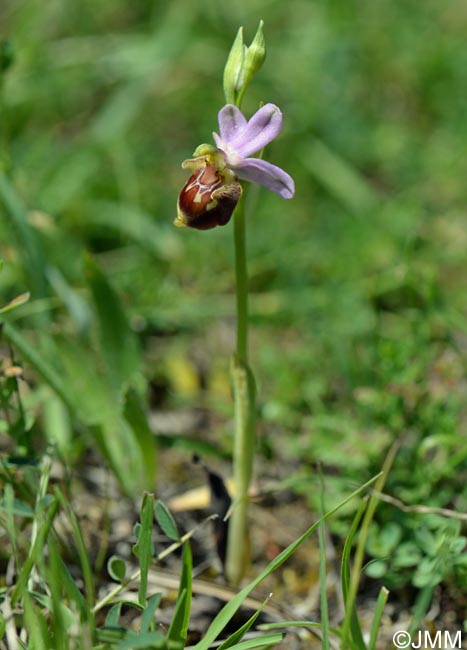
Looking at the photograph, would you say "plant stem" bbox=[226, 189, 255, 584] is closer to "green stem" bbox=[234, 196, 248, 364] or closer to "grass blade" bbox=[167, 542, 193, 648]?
"green stem" bbox=[234, 196, 248, 364]

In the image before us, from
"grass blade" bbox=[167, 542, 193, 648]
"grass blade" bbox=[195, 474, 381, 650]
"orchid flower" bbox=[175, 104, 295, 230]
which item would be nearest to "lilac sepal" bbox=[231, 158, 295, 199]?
"orchid flower" bbox=[175, 104, 295, 230]

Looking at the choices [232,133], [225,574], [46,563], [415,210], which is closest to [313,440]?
[225,574]

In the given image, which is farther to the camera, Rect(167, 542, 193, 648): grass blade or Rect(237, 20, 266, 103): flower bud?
Rect(237, 20, 266, 103): flower bud

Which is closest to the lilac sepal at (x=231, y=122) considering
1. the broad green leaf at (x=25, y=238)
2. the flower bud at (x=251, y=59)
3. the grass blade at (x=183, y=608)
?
the flower bud at (x=251, y=59)

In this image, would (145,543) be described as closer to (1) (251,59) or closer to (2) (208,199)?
(2) (208,199)

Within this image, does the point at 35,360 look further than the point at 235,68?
Yes

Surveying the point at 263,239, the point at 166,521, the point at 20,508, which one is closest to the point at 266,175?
the point at 166,521

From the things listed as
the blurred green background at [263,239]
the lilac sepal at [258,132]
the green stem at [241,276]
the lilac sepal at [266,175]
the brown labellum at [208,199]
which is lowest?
the blurred green background at [263,239]

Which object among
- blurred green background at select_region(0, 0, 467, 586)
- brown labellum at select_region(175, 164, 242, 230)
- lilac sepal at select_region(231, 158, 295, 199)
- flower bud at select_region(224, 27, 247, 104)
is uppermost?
flower bud at select_region(224, 27, 247, 104)

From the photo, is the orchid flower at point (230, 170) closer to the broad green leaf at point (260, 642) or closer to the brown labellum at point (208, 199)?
the brown labellum at point (208, 199)
